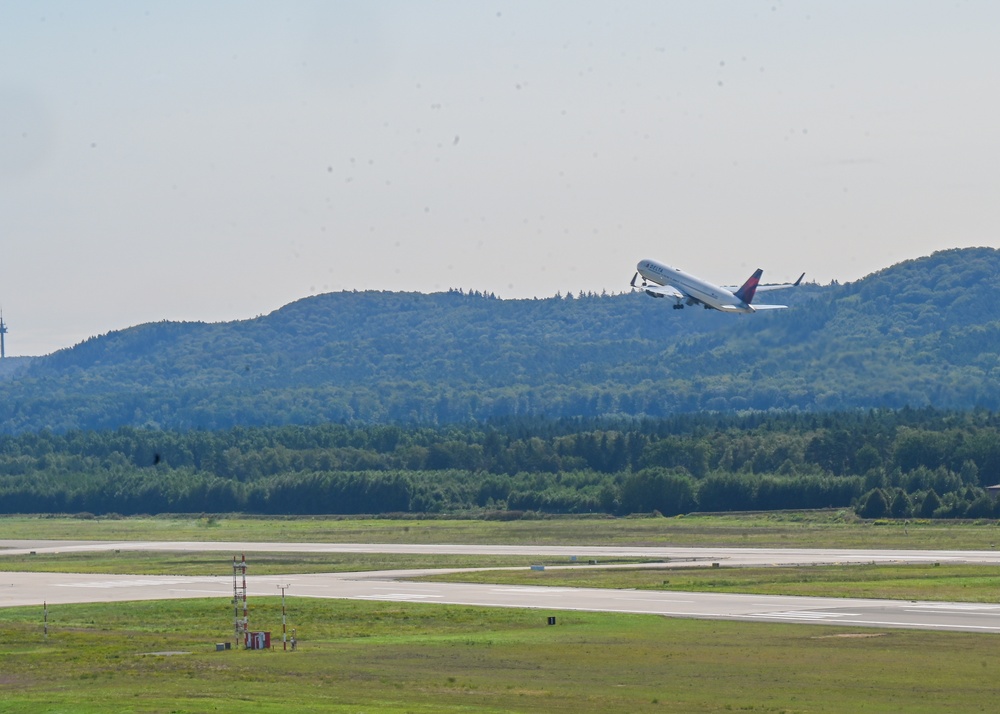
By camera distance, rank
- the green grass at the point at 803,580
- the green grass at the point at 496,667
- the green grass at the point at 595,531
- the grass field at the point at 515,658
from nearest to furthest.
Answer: the green grass at the point at 496,667, the grass field at the point at 515,658, the green grass at the point at 803,580, the green grass at the point at 595,531

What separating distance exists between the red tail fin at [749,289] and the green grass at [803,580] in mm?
54844

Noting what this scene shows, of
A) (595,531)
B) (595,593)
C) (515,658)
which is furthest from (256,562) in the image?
(515,658)

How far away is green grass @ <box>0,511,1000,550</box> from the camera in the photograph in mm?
125750

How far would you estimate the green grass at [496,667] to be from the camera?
152 feet

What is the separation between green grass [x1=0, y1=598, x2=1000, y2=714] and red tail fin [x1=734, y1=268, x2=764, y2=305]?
79.9 meters

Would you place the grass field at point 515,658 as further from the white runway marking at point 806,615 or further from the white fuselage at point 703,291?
the white fuselage at point 703,291

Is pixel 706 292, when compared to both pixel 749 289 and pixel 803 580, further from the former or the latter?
pixel 803 580

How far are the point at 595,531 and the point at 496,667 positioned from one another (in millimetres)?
95845

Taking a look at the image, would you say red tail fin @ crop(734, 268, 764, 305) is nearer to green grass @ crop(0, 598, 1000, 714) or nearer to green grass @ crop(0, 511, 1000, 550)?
green grass @ crop(0, 511, 1000, 550)

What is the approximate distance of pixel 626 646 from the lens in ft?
197

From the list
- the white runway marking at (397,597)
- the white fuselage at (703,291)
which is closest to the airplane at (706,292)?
the white fuselage at (703,291)

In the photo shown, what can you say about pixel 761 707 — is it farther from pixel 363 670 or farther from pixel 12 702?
pixel 12 702

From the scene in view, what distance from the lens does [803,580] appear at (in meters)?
87.8

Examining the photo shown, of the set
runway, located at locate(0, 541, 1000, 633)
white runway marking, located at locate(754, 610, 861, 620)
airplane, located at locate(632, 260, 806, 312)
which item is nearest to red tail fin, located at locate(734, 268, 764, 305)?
airplane, located at locate(632, 260, 806, 312)
